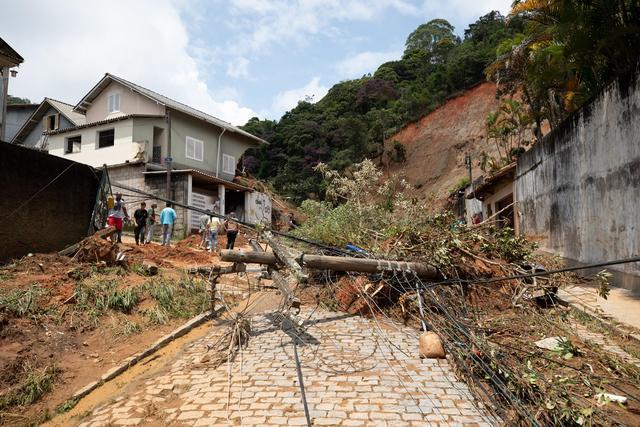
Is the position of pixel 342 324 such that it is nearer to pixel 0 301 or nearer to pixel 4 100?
pixel 0 301

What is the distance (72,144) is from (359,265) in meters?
23.1

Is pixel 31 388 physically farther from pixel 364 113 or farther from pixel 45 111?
pixel 364 113

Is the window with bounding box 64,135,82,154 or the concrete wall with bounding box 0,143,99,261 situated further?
the window with bounding box 64,135,82,154

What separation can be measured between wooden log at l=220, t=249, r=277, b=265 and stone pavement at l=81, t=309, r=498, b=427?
4.00 feet

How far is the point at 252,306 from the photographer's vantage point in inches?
359

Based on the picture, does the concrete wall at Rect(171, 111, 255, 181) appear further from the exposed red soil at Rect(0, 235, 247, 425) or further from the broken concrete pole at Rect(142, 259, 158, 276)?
the exposed red soil at Rect(0, 235, 247, 425)

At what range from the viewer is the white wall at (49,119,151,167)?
72.6 feet

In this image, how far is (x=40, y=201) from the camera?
933cm

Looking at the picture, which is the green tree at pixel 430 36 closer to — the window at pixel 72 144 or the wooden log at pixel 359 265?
the window at pixel 72 144

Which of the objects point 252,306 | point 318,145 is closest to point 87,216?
point 252,306

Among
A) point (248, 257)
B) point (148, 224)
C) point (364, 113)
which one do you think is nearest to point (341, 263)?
point (248, 257)

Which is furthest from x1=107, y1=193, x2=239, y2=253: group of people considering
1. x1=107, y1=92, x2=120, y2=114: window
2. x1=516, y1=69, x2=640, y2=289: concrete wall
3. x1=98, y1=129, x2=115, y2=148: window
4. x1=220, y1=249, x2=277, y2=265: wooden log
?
x1=107, y1=92, x2=120, y2=114: window

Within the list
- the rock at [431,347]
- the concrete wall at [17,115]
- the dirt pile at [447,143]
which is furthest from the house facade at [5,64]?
the dirt pile at [447,143]

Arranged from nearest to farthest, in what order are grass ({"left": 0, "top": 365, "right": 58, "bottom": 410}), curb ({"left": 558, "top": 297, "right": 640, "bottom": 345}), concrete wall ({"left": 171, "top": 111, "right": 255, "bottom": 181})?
1. grass ({"left": 0, "top": 365, "right": 58, "bottom": 410})
2. curb ({"left": 558, "top": 297, "right": 640, "bottom": 345})
3. concrete wall ({"left": 171, "top": 111, "right": 255, "bottom": 181})
